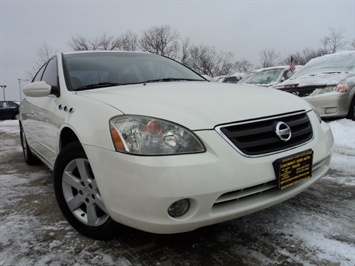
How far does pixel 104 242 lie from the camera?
2105 mm

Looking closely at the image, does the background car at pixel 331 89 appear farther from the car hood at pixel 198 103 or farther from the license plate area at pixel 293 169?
the license plate area at pixel 293 169

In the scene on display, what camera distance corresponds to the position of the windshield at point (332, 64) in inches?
269

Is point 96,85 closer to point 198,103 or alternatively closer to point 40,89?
point 40,89

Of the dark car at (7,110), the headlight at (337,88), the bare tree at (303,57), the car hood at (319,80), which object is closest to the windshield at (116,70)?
the headlight at (337,88)

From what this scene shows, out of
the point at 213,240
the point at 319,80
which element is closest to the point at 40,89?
the point at 213,240

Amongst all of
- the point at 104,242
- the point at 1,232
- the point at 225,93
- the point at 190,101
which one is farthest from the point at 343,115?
the point at 1,232

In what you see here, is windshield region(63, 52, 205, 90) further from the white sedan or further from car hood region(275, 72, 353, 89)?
car hood region(275, 72, 353, 89)

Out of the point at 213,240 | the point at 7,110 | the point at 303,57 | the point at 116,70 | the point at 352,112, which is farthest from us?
the point at 303,57

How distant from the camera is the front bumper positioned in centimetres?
165

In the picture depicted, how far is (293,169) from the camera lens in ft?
6.33

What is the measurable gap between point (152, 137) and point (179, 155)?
0.18 metres

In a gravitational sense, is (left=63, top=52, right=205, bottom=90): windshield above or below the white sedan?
above

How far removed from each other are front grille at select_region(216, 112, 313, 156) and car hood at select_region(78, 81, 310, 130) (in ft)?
0.14

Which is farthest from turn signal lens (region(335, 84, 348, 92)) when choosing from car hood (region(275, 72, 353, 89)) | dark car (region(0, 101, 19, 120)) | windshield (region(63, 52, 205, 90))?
dark car (region(0, 101, 19, 120))
